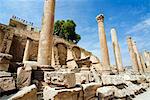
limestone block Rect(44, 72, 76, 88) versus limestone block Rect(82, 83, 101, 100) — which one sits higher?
limestone block Rect(44, 72, 76, 88)

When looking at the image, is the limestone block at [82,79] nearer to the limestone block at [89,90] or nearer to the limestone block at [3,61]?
the limestone block at [89,90]

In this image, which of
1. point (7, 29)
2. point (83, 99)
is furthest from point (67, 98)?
point (7, 29)

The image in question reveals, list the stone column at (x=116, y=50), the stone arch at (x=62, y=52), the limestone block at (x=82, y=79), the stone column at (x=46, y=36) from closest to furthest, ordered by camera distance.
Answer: the limestone block at (x=82, y=79) → the stone column at (x=46, y=36) → the stone column at (x=116, y=50) → the stone arch at (x=62, y=52)

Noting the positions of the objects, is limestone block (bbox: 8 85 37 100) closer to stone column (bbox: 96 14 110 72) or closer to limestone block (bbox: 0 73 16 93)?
limestone block (bbox: 0 73 16 93)

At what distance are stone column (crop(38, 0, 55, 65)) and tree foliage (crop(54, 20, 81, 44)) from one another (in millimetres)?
26250

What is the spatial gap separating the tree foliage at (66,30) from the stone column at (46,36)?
26250mm

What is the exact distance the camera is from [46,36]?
7.91 meters

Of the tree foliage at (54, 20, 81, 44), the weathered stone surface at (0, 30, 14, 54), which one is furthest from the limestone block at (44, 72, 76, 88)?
the tree foliage at (54, 20, 81, 44)

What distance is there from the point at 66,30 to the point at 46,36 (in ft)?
90.1

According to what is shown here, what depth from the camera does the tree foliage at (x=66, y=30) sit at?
115ft

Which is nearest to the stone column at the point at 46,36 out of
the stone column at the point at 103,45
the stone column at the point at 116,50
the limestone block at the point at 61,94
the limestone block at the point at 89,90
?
the limestone block at the point at 89,90

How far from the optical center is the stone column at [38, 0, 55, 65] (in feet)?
24.6

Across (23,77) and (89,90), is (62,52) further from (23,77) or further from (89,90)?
(23,77)

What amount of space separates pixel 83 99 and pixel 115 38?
17.8 meters
